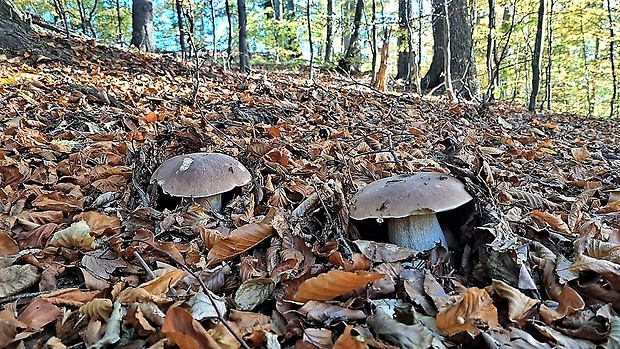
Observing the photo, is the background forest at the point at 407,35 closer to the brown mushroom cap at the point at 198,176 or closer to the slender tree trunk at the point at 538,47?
the slender tree trunk at the point at 538,47

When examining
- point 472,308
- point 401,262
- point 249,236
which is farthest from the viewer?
point 249,236

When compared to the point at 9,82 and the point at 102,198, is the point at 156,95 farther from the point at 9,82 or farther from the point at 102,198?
the point at 102,198

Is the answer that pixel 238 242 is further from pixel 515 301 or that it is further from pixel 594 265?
pixel 594 265

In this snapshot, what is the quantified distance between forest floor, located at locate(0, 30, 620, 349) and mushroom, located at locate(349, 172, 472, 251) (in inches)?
4.4

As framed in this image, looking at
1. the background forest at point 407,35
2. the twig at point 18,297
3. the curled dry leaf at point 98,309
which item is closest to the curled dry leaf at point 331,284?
the curled dry leaf at point 98,309

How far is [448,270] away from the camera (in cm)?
189

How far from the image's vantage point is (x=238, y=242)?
6.66ft

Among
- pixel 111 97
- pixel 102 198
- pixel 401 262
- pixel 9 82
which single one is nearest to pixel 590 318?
pixel 401 262

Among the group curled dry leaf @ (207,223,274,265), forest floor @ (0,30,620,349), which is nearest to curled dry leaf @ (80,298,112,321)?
forest floor @ (0,30,620,349)

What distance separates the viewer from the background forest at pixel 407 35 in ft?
29.6

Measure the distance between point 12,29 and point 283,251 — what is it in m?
7.17

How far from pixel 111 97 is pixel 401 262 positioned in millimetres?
4361

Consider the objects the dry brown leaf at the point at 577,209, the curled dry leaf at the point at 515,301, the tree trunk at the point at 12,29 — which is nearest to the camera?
the curled dry leaf at the point at 515,301

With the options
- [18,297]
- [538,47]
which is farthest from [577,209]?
[538,47]
